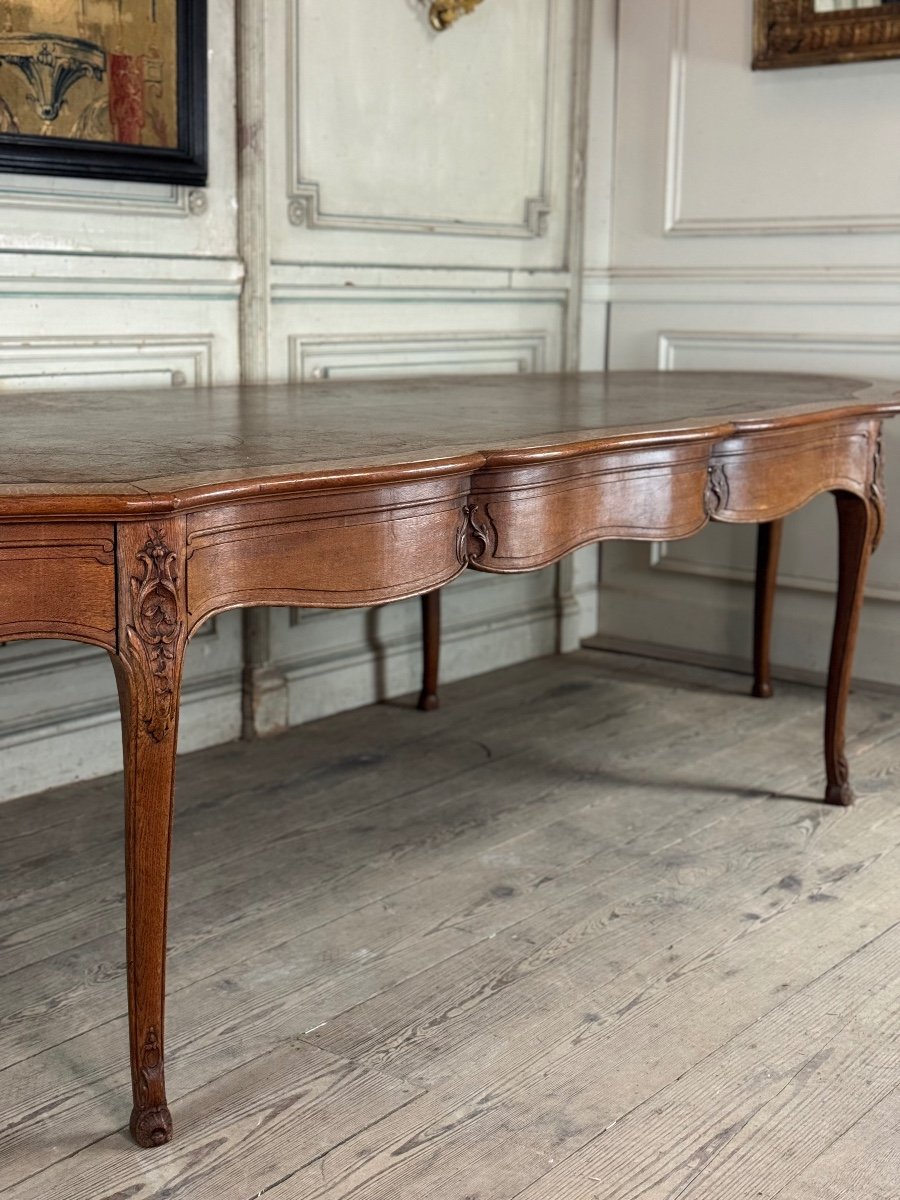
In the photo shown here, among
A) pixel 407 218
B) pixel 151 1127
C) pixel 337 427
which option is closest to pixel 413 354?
pixel 407 218

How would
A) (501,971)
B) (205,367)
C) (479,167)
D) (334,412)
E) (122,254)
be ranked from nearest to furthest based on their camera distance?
(501,971), (334,412), (122,254), (205,367), (479,167)

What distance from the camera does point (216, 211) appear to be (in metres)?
2.94

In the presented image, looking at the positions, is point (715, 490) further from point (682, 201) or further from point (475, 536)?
point (682, 201)

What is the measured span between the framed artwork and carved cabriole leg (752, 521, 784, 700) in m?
1.64

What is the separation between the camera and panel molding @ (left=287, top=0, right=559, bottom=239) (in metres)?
3.04

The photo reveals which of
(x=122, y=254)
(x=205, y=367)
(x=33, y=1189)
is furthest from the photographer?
(x=205, y=367)

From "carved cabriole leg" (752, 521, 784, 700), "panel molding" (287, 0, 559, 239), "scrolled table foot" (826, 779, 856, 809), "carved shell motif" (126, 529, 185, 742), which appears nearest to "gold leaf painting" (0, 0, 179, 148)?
"panel molding" (287, 0, 559, 239)

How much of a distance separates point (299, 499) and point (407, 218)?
1.90 metres

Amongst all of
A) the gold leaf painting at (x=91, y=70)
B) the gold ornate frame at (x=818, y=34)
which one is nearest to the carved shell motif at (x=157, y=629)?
the gold leaf painting at (x=91, y=70)

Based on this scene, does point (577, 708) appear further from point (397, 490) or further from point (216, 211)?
point (397, 490)

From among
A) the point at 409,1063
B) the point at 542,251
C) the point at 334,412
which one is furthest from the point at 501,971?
the point at 542,251

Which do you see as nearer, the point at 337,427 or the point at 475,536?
the point at 475,536

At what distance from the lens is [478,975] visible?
206 centimetres

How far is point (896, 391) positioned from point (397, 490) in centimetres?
159
